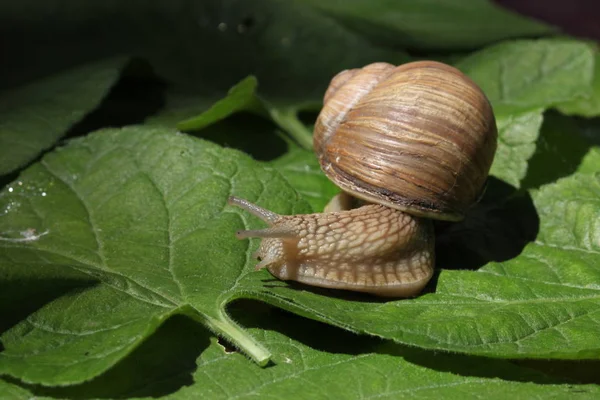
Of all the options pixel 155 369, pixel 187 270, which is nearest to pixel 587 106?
pixel 187 270

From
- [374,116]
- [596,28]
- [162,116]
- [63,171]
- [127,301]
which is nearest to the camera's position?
[127,301]

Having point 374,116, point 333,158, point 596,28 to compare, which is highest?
point 374,116

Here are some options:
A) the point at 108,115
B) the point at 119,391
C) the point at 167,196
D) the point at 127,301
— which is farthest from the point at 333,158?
the point at 108,115

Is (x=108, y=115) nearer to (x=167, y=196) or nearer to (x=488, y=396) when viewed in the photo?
(x=167, y=196)

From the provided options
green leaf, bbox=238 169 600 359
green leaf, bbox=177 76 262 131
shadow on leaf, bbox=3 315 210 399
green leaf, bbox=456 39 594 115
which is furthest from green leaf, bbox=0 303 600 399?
green leaf, bbox=456 39 594 115

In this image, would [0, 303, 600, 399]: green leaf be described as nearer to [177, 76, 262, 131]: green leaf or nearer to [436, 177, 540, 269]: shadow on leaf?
[436, 177, 540, 269]: shadow on leaf

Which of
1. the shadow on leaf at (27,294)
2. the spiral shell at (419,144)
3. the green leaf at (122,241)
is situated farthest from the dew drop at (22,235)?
the spiral shell at (419,144)

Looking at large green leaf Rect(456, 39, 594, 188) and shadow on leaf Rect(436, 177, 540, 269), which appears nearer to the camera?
shadow on leaf Rect(436, 177, 540, 269)

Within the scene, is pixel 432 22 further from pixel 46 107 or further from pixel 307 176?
pixel 46 107
